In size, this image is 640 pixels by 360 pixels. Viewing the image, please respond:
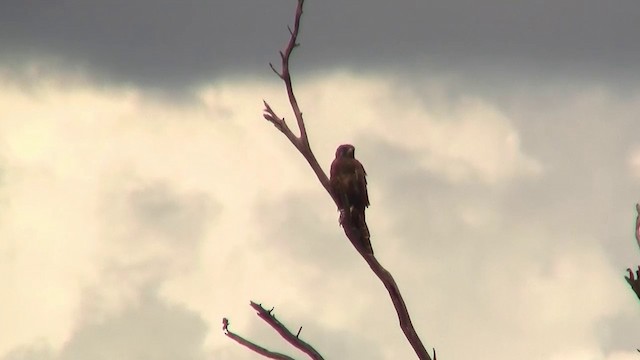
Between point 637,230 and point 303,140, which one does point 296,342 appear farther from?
point 637,230

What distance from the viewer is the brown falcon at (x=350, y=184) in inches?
546

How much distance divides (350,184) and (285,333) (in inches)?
118

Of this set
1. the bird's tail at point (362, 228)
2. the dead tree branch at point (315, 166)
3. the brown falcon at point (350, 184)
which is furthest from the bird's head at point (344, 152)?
the dead tree branch at point (315, 166)

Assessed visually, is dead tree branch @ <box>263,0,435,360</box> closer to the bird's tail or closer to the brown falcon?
the bird's tail

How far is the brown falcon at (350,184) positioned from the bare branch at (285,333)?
6.35ft

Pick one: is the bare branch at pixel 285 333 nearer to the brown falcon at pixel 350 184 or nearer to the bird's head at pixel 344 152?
the brown falcon at pixel 350 184

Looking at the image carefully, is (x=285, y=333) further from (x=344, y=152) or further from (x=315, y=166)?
(x=344, y=152)

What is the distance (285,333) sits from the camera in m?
12.2

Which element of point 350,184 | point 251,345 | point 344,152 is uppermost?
point 344,152

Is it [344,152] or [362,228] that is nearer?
[362,228]

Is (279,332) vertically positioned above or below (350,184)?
below

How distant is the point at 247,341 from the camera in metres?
12.5

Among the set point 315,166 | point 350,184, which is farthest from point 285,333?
point 350,184

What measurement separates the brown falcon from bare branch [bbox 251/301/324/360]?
1.94 meters
